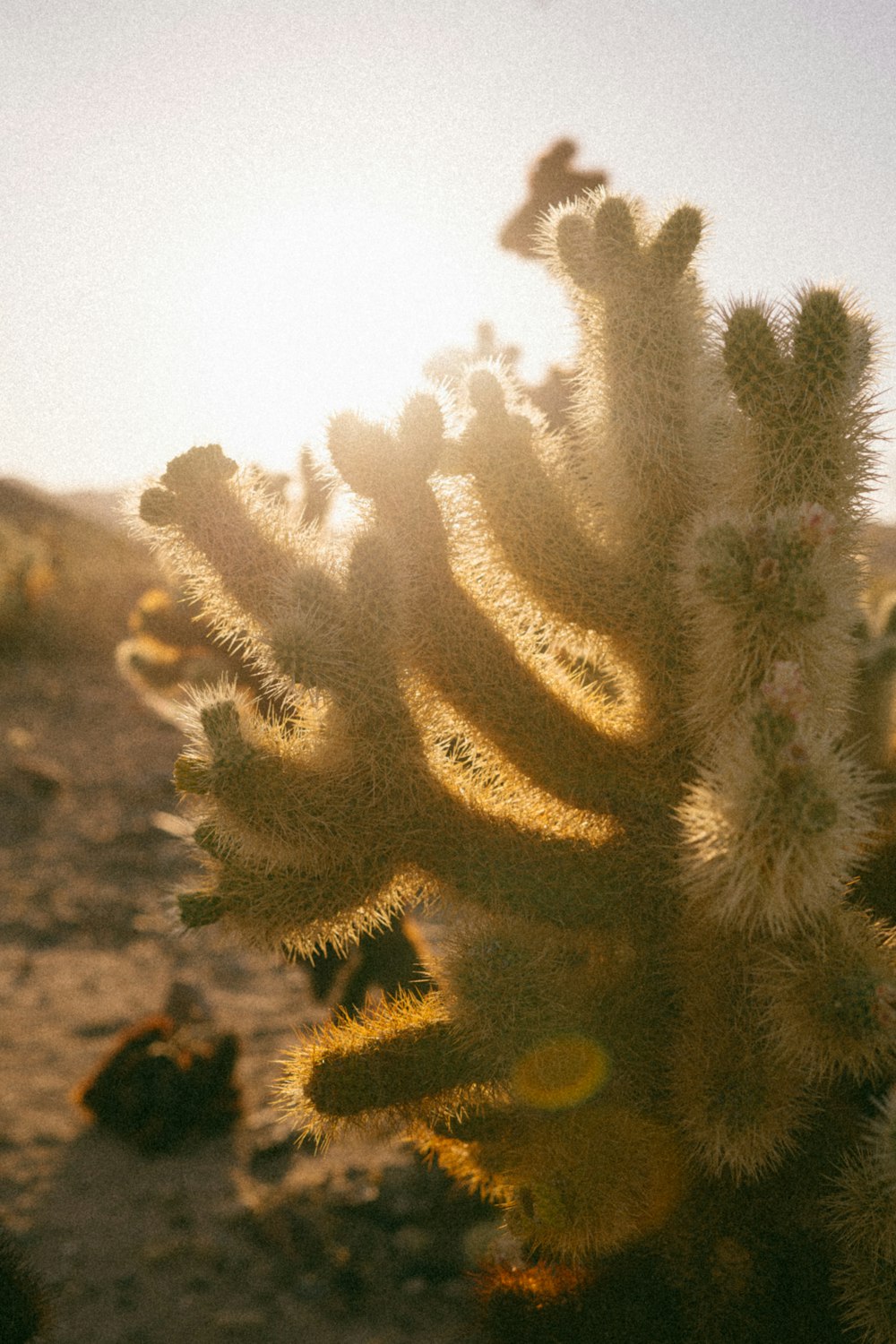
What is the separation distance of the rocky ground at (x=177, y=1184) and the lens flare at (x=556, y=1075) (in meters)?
0.64

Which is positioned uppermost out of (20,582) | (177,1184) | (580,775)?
(580,775)

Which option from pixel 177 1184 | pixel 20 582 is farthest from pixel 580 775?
pixel 20 582

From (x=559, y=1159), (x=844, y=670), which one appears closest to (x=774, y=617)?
(x=844, y=670)

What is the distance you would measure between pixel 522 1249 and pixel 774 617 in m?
1.61

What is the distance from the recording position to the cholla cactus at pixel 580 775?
139 cm

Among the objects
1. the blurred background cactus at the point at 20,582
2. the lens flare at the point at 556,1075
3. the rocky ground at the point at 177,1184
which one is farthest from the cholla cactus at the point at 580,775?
the blurred background cactus at the point at 20,582

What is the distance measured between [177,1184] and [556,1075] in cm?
A: 220

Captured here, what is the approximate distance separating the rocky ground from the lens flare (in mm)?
642

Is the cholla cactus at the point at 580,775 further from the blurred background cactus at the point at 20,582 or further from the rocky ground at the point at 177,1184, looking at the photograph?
the blurred background cactus at the point at 20,582

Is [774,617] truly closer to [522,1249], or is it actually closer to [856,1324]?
[856,1324]

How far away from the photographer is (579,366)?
1.66m

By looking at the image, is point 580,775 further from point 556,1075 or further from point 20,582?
point 20,582

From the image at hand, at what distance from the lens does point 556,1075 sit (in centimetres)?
149

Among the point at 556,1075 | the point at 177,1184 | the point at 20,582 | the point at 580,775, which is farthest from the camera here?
the point at 20,582
